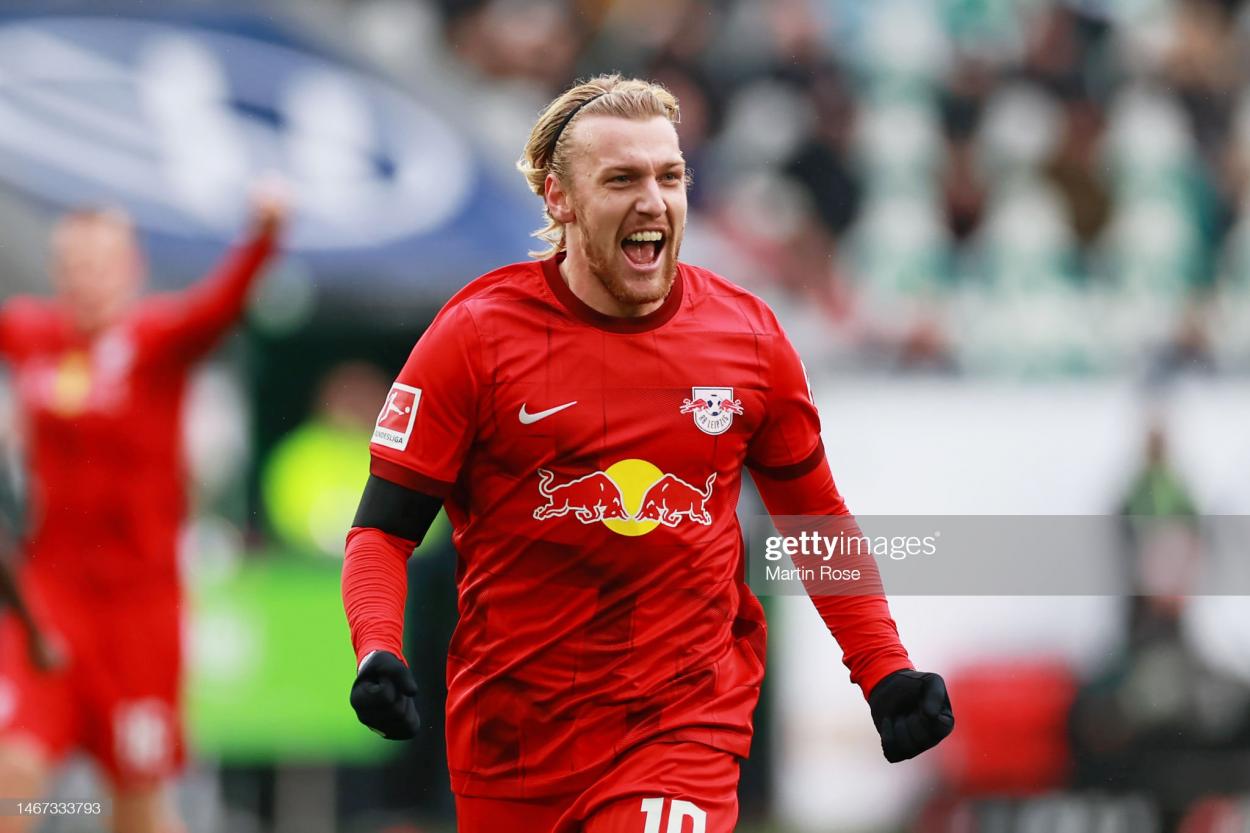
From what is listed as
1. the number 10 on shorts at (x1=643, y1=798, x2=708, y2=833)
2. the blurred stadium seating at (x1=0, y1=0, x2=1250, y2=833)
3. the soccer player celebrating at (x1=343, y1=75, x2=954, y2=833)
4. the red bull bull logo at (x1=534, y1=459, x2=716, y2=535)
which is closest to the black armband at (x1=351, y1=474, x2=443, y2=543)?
the soccer player celebrating at (x1=343, y1=75, x2=954, y2=833)

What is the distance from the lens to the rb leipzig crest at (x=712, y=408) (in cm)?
452

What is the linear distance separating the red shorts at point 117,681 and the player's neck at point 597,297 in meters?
4.03

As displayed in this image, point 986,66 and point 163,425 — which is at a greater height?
point 986,66

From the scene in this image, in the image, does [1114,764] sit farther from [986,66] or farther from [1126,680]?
[986,66]

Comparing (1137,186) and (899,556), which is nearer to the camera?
(899,556)

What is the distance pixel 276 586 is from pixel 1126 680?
4.24m

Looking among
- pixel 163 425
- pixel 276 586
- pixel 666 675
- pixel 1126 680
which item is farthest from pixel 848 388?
pixel 666 675

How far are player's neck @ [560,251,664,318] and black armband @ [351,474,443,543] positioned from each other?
57cm

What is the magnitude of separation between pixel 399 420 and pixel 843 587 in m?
1.08

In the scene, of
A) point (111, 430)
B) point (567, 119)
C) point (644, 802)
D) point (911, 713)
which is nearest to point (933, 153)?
point (111, 430)

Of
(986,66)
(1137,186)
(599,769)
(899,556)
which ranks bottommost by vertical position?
(599,769)

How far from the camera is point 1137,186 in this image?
13695 mm

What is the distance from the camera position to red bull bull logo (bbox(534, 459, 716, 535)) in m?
4.44

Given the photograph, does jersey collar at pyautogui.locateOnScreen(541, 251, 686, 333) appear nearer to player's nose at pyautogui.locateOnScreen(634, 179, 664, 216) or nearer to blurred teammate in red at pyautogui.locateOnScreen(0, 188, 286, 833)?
player's nose at pyautogui.locateOnScreen(634, 179, 664, 216)
